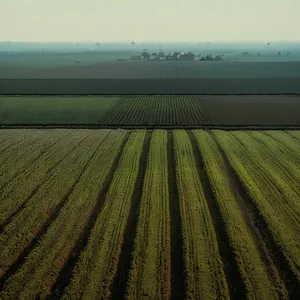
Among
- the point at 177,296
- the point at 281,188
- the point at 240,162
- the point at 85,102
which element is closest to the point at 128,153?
the point at 240,162

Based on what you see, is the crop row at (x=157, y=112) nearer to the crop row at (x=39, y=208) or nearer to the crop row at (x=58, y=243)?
the crop row at (x=39, y=208)

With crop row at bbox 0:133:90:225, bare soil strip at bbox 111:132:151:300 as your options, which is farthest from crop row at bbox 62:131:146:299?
crop row at bbox 0:133:90:225

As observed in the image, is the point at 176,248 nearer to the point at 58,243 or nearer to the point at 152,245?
the point at 152,245

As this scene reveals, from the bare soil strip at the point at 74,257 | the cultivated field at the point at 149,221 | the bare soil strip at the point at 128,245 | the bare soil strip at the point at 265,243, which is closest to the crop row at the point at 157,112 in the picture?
the cultivated field at the point at 149,221

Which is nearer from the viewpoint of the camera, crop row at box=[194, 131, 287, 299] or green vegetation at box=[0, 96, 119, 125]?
crop row at box=[194, 131, 287, 299]

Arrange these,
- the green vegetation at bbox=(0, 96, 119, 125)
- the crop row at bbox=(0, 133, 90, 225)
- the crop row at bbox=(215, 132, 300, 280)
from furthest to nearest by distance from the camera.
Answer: the green vegetation at bbox=(0, 96, 119, 125), the crop row at bbox=(0, 133, 90, 225), the crop row at bbox=(215, 132, 300, 280)

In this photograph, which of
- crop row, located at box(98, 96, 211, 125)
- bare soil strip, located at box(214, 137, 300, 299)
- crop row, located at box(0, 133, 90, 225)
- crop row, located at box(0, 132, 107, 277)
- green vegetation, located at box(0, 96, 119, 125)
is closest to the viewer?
bare soil strip, located at box(214, 137, 300, 299)

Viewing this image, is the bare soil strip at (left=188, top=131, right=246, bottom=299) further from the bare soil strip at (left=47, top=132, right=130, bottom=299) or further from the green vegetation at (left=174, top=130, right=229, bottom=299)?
the bare soil strip at (left=47, top=132, right=130, bottom=299)
